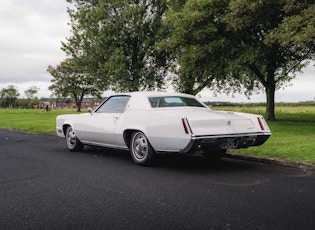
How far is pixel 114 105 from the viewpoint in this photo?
8258 millimetres

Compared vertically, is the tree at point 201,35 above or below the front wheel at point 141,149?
above

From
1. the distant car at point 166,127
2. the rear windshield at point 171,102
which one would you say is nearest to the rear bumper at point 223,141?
the distant car at point 166,127

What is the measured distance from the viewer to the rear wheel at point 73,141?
9406 mm

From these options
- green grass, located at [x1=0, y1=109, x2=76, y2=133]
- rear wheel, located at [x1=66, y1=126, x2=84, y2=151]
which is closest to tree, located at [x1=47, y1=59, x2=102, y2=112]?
green grass, located at [x1=0, y1=109, x2=76, y2=133]

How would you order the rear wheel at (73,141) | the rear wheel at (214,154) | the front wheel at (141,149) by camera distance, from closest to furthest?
the front wheel at (141,149) < the rear wheel at (214,154) < the rear wheel at (73,141)

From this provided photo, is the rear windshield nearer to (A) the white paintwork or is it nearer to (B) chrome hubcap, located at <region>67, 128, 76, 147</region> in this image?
(A) the white paintwork

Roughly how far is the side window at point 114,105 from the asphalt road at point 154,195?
1.16 m

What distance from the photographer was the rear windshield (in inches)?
291

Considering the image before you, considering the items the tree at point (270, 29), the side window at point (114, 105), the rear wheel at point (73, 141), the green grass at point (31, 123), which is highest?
the tree at point (270, 29)

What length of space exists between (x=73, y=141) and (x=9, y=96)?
5066 inches

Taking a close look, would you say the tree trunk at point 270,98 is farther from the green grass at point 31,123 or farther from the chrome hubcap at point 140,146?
the chrome hubcap at point 140,146

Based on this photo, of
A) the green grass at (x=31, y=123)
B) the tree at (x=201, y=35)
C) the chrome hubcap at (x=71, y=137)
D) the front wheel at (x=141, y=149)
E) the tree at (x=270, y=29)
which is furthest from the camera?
the tree at (x=201, y=35)

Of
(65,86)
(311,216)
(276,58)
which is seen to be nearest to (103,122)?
(311,216)

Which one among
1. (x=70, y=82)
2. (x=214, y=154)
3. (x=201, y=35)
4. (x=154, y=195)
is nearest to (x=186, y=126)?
(x=154, y=195)
